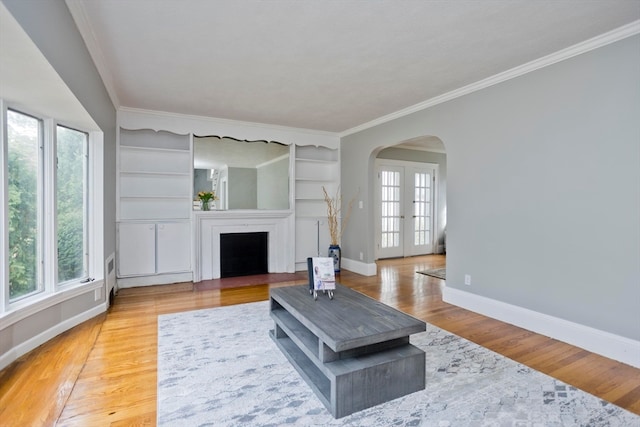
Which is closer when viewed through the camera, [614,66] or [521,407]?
[521,407]

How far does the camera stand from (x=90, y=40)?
8.54ft

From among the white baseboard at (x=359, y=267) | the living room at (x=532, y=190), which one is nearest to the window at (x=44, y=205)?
the living room at (x=532, y=190)

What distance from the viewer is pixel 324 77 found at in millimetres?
3422

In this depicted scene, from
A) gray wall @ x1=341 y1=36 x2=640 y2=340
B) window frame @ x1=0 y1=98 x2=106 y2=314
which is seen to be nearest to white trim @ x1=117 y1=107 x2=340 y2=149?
window frame @ x1=0 y1=98 x2=106 y2=314

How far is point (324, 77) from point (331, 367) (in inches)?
109

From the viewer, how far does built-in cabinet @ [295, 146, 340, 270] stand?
5.97 meters

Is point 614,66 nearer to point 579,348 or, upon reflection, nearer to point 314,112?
point 579,348

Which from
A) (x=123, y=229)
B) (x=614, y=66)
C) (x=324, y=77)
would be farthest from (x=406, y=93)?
(x=123, y=229)

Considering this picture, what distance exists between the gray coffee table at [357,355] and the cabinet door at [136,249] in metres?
3.35

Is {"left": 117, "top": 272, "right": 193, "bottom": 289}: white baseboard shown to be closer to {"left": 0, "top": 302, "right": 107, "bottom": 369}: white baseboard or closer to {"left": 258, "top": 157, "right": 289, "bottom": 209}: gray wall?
{"left": 0, "top": 302, "right": 107, "bottom": 369}: white baseboard

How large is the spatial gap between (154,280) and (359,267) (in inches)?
128

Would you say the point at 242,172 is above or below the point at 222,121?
below

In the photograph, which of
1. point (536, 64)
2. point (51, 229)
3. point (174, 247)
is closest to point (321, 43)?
point (536, 64)

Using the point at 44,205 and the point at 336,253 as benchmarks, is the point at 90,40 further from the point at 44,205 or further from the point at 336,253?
the point at 336,253
